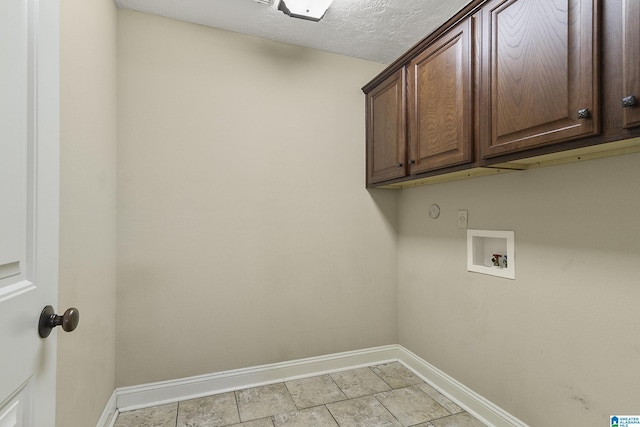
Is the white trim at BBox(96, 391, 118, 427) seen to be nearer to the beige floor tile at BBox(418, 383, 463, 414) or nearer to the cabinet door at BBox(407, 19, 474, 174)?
the beige floor tile at BBox(418, 383, 463, 414)

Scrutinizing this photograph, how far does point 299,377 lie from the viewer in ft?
7.34

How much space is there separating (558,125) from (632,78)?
234mm

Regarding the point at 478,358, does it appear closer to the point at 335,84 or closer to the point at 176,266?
the point at 176,266

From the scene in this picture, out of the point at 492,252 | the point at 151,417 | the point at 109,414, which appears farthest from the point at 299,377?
the point at 492,252

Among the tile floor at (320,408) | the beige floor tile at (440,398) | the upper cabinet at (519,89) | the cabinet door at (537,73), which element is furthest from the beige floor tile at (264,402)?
the cabinet door at (537,73)

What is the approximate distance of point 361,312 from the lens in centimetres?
247

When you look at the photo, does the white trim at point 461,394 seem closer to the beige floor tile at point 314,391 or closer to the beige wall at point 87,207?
the beige floor tile at point 314,391

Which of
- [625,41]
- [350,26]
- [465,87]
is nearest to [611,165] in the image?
[625,41]

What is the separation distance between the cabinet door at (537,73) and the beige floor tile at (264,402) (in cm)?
190

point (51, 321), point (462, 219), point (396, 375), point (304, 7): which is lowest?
point (396, 375)

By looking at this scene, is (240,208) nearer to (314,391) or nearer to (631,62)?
(314,391)

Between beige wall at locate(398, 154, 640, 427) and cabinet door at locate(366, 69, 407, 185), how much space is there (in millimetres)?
391

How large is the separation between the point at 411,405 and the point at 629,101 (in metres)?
1.90

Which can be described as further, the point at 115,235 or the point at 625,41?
the point at 115,235
